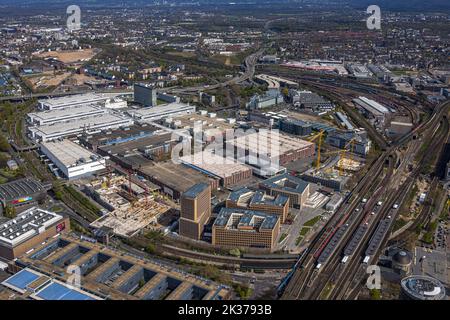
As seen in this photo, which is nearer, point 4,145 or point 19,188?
point 19,188

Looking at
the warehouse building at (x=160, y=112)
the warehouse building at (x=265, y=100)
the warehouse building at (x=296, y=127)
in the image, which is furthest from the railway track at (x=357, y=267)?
the warehouse building at (x=160, y=112)

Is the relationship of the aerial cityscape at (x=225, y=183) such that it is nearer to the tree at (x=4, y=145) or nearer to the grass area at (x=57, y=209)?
the grass area at (x=57, y=209)

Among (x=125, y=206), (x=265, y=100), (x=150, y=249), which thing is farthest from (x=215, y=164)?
(x=265, y=100)

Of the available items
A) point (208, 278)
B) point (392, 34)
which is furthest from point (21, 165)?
point (392, 34)

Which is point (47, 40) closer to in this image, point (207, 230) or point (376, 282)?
point (207, 230)

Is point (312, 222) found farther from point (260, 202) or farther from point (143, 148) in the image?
point (143, 148)

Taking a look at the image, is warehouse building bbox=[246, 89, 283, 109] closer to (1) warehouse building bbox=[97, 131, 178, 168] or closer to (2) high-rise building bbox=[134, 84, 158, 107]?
(2) high-rise building bbox=[134, 84, 158, 107]

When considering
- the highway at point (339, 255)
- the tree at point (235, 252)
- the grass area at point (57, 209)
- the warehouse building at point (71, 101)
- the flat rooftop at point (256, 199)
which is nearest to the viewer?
the highway at point (339, 255)
